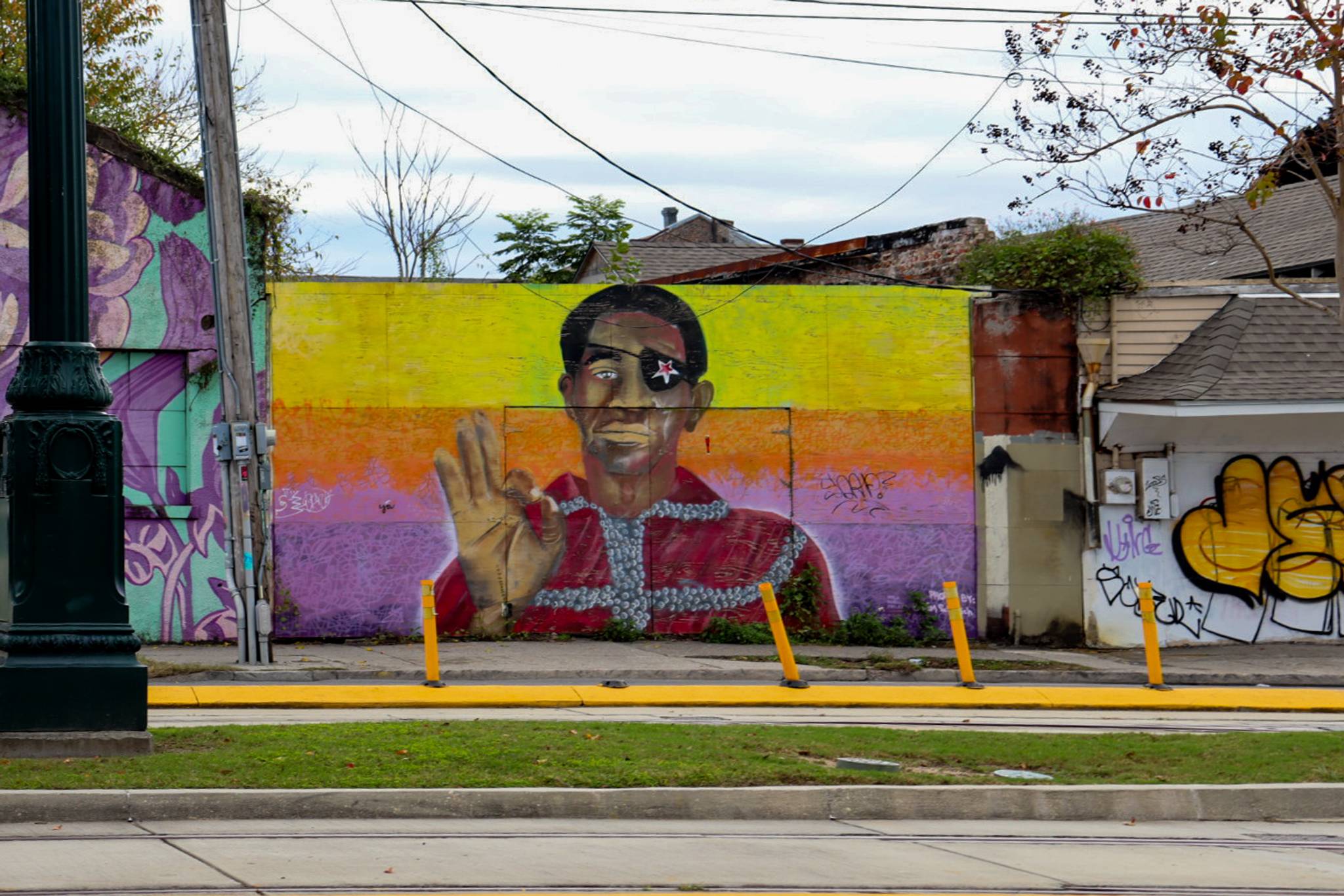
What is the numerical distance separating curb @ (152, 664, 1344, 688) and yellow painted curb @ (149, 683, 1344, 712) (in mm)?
646

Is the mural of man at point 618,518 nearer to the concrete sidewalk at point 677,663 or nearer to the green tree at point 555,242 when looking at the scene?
the concrete sidewalk at point 677,663

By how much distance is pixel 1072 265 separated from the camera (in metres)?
21.0

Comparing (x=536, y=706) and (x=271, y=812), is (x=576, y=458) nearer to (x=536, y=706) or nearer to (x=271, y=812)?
(x=536, y=706)

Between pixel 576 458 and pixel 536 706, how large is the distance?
6.23 m

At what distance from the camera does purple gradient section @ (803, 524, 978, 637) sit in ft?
68.4


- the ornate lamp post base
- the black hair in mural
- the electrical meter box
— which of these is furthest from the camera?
the electrical meter box

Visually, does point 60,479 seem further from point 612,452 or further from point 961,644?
point 612,452

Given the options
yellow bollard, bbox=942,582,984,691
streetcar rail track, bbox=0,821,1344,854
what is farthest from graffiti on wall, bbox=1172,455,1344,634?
streetcar rail track, bbox=0,821,1344,854

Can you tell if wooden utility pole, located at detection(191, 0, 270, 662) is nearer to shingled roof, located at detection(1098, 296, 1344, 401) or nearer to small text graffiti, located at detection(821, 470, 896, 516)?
small text graffiti, located at detection(821, 470, 896, 516)

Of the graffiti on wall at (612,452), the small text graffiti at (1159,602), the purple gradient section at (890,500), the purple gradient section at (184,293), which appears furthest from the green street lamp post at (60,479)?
the small text graffiti at (1159,602)

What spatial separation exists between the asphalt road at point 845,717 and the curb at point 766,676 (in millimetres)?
2286

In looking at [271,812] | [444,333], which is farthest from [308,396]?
[271,812]

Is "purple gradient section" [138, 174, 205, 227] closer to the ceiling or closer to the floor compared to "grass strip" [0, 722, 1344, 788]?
closer to the ceiling

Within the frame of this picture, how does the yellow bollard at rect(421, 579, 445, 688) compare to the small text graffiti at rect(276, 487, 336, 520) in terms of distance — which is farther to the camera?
the small text graffiti at rect(276, 487, 336, 520)
